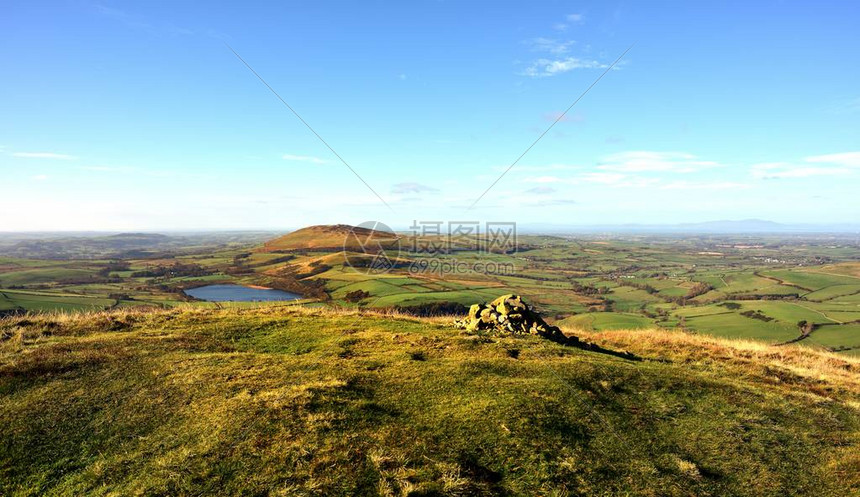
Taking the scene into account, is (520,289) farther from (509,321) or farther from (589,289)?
(509,321)

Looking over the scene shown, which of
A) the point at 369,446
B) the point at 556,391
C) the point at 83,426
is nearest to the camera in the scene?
the point at 369,446

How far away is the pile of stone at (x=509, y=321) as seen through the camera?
17.9 meters

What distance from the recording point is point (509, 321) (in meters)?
18.6

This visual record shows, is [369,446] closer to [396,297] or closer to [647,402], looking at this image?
[647,402]

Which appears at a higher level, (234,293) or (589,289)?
(234,293)

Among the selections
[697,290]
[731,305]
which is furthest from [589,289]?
[731,305]

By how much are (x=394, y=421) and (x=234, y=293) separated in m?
64.2

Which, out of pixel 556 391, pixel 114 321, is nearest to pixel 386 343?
pixel 556 391

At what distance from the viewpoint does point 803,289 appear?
246 feet

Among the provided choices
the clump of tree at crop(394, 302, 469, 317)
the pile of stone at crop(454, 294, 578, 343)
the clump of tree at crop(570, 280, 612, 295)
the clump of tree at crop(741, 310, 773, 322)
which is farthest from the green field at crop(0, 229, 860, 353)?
the pile of stone at crop(454, 294, 578, 343)

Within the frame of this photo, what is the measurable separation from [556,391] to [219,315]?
17863mm
